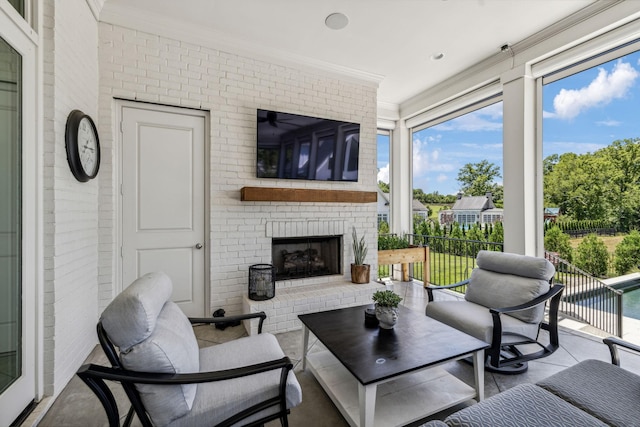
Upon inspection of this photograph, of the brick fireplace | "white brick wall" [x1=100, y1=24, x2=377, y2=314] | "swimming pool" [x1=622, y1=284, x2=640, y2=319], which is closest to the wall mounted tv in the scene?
"white brick wall" [x1=100, y1=24, x2=377, y2=314]

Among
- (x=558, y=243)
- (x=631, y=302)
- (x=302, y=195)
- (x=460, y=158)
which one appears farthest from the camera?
(x=460, y=158)

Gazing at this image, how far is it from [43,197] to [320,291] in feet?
8.25

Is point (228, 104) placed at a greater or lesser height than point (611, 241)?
greater

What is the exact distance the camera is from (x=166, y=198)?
3.04 meters

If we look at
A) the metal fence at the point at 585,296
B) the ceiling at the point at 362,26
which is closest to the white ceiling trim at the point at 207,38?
the ceiling at the point at 362,26

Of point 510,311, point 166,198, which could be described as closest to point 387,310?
point 510,311

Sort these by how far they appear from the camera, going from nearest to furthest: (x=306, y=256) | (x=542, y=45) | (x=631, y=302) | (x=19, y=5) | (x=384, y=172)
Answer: (x=19, y=5), (x=631, y=302), (x=542, y=45), (x=306, y=256), (x=384, y=172)

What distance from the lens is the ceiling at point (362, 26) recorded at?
2.73 m

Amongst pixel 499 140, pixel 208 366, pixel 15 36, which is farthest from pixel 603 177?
pixel 15 36

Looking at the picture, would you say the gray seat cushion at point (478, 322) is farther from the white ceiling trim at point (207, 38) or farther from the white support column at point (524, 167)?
the white ceiling trim at point (207, 38)

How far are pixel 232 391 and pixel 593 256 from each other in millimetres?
3702

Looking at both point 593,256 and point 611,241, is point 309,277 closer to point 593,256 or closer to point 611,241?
point 593,256

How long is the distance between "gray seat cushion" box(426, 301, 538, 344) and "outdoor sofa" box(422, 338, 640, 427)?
66cm

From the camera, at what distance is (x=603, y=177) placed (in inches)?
117
